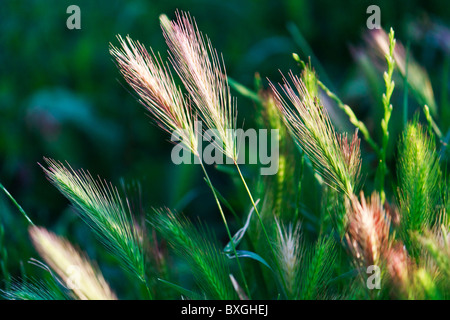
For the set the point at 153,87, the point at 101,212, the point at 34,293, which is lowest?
the point at 34,293

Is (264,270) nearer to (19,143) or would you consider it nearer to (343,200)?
→ (343,200)

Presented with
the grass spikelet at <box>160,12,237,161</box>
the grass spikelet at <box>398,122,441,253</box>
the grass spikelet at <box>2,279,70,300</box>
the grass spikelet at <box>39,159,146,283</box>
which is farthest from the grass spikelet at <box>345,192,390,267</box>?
the grass spikelet at <box>2,279,70,300</box>

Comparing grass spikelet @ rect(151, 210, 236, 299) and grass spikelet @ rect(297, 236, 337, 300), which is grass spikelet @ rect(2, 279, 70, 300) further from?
grass spikelet @ rect(297, 236, 337, 300)

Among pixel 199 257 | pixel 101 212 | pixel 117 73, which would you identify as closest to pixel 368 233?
pixel 199 257

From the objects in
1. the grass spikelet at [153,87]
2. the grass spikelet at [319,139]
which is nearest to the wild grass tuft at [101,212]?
the grass spikelet at [153,87]

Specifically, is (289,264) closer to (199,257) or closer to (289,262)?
(289,262)

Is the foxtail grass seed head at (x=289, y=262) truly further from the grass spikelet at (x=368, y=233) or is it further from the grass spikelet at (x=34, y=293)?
the grass spikelet at (x=34, y=293)
